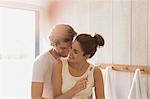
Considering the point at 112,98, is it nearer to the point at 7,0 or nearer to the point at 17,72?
the point at 17,72

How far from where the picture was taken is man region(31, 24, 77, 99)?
1341 millimetres

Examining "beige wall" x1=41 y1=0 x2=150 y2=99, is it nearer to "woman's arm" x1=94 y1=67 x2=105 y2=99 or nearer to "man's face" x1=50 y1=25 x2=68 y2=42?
"woman's arm" x1=94 y1=67 x2=105 y2=99

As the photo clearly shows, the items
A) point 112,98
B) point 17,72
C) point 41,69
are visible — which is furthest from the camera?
point 17,72

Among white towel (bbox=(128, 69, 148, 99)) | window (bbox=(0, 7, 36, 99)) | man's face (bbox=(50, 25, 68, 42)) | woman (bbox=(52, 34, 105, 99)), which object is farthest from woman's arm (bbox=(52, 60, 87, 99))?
window (bbox=(0, 7, 36, 99))

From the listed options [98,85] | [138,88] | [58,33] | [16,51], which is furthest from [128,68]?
[16,51]

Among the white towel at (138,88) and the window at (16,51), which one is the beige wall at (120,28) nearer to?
the white towel at (138,88)

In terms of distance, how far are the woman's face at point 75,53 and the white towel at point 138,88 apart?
477 millimetres

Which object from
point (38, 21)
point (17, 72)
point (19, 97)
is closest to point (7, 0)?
point (38, 21)

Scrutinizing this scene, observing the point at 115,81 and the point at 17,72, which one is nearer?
the point at 115,81

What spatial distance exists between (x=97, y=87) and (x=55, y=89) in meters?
0.25

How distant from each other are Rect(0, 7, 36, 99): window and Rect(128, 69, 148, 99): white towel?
1086mm

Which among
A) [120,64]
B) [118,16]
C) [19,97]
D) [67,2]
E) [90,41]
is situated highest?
[67,2]

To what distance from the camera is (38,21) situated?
97.2 inches

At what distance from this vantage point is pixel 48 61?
1.37m
